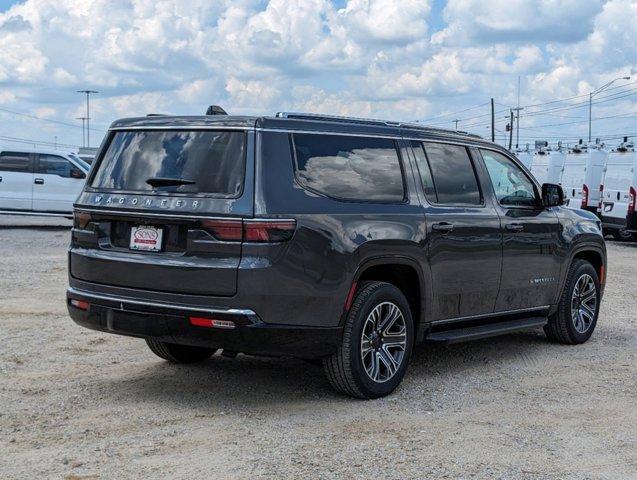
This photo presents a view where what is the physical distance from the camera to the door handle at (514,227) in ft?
25.6

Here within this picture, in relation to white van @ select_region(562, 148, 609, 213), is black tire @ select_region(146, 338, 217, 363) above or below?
below

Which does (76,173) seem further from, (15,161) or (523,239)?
(523,239)

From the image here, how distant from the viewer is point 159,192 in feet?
20.1

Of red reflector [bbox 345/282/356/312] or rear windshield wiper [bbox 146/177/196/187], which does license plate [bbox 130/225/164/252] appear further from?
red reflector [bbox 345/282/356/312]

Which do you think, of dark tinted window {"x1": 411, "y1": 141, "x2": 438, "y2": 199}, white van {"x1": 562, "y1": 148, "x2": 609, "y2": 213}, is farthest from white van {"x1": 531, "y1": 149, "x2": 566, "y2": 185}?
dark tinted window {"x1": 411, "y1": 141, "x2": 438, "y2": 199}

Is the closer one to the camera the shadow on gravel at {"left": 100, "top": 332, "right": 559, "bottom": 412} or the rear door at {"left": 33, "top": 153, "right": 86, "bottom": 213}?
the shadow on gravel at {"left": 100, "top": 332, "right": 559, "bottom": 412}

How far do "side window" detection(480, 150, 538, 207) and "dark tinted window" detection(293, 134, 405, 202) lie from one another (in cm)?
136

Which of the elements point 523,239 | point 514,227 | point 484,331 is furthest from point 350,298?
point 523,239

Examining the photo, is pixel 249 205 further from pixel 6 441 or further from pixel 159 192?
pixel 6 441

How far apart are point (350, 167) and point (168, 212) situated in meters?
1.35

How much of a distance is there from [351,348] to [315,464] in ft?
4.31

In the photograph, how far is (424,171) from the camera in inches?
281

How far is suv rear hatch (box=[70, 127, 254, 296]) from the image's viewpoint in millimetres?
5832

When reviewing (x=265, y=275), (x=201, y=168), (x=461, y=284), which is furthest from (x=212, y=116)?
(x=461, y=284)
